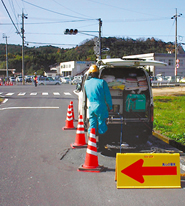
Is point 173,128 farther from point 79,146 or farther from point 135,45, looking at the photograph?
point 135,45

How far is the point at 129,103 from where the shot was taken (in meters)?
7.49

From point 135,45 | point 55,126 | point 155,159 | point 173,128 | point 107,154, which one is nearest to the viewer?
point 155,159

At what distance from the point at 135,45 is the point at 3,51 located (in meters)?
93.8

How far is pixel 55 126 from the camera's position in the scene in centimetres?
1086

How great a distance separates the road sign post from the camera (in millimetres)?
4875

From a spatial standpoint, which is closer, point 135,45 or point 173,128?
point 173,128

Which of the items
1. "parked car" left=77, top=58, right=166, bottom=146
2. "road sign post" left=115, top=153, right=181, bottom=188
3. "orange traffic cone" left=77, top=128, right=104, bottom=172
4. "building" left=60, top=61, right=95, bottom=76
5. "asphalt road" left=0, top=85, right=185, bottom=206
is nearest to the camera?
"asphalt road" left=0, top=85, right=185, bottom=206

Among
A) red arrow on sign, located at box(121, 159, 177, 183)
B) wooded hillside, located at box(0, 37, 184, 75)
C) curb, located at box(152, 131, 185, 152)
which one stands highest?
wooded hillside, located at box(0, 37, 184, 75)

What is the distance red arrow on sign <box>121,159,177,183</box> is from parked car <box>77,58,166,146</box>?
2.33 metres

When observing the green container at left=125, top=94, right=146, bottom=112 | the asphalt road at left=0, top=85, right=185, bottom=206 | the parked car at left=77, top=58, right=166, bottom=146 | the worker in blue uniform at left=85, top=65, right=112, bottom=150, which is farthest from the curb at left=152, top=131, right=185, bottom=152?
the worker in blue uniform at left=85, top=65, right=112, bottom=150

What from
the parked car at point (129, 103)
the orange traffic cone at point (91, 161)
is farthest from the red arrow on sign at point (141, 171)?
the parked car at point (129, 103)

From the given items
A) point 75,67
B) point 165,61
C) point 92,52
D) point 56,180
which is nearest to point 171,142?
point 56,180

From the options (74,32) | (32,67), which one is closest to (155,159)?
(74,32)

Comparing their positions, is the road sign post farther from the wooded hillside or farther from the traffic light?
the wooded hillside
